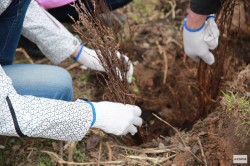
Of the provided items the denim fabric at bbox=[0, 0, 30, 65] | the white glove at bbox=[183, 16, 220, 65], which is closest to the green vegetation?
the white glove at bbox=[183, 16, 220, 65]

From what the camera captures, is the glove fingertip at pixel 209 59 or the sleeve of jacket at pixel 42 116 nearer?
the sleeve of jacket at pixel 42 116

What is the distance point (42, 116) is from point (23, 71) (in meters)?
0.67

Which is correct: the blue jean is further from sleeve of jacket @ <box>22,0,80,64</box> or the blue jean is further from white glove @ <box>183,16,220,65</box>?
white glove @ <box>183,16,220,65</box>

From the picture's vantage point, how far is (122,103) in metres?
1.96

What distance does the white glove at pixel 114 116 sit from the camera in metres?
1.79

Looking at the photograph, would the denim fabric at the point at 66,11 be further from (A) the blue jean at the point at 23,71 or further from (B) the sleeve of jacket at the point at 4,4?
(B) the sleeve of jacket at the point at 4,4

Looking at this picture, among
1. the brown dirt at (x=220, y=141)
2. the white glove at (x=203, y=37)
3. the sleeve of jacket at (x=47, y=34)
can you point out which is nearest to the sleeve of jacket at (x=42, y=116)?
the brown dirt at (x=220, y=141)

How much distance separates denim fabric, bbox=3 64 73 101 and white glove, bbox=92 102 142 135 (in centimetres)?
44

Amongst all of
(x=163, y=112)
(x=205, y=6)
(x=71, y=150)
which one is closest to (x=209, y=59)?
(x=205, y=6)

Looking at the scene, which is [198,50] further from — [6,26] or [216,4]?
[6,26]

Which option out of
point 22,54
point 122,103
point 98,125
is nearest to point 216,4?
point 122,103

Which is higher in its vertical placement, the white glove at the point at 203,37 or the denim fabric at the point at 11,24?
the denim fabric at the point at 11,24

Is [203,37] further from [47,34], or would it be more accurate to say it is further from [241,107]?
[47,34]

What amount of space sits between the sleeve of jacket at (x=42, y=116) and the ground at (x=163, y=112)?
41cm
